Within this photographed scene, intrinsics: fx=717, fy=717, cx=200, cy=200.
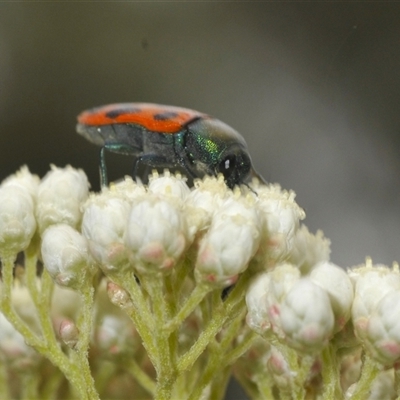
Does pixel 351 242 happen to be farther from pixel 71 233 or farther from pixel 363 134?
pixel 71 233

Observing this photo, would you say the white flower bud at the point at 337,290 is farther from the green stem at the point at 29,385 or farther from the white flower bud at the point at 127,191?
the green stem at the point at 29,385

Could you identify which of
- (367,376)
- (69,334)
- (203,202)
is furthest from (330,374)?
(69,334)

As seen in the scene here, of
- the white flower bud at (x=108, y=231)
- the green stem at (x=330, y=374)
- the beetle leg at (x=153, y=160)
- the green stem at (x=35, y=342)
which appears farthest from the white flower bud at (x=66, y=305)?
the green stem at (x=330, y=374)

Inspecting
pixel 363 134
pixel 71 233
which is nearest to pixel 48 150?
pixel 363 134

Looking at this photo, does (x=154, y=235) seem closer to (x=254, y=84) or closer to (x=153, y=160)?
(x=153, y=160)

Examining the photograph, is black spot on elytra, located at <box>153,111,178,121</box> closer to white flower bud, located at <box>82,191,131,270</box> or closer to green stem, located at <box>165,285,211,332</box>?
white flower bud, located at <box>82,191,131,270</box>
